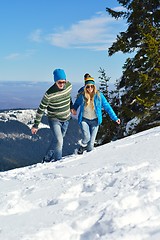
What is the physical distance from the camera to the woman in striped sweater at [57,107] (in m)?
8.42

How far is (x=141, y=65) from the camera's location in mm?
18375

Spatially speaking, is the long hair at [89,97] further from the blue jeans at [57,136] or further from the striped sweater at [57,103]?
the blue jeans at [57,136]

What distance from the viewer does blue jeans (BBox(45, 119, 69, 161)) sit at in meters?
8.74

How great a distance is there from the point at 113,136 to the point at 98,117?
1047 cm

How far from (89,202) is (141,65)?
48.5ft

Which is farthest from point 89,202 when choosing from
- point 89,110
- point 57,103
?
point 89,110

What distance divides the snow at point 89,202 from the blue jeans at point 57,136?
5.90 ft

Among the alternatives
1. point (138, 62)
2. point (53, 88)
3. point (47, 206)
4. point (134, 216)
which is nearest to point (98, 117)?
point (53, 88)

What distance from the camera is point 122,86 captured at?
19781 mm

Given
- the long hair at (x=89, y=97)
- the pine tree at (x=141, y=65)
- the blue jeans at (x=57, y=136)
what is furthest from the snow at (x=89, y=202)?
the pine tree at (x=141, y=65)

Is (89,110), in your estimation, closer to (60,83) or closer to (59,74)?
(60,83)

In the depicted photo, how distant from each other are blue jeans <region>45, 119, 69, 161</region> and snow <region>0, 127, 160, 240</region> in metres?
1.80

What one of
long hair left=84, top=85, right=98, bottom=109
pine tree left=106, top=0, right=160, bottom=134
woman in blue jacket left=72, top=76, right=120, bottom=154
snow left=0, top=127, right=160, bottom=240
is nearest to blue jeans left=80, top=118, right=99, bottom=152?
woman in blue jacket left=72, top=76, right=120, bottom=154

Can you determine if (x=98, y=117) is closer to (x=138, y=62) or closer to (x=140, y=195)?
(x=140, y=195)
